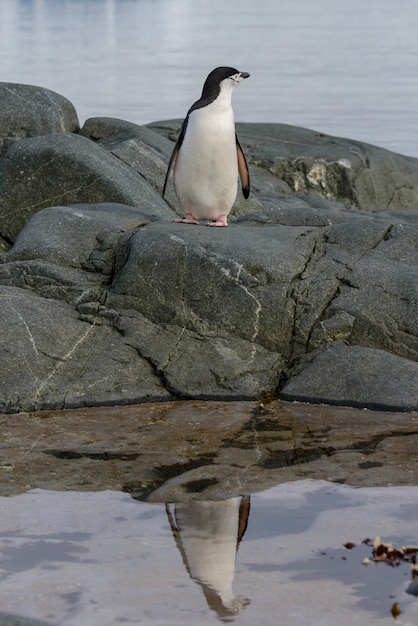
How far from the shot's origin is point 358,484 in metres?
5.41

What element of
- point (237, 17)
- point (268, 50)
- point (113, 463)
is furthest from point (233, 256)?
point (237, 17)

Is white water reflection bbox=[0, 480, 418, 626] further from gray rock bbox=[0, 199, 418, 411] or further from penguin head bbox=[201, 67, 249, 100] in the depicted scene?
penguin head bbox=[201, 67, 249, 100]

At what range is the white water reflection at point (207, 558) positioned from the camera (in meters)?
4.00

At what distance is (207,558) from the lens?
4469mm

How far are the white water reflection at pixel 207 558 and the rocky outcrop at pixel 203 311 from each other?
169cm

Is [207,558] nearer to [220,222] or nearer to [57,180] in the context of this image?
[220,222]

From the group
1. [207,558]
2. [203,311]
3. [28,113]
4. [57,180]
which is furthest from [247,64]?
[207,558]

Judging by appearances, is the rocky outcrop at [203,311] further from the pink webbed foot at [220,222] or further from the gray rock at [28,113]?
the gray rock at [28,113]

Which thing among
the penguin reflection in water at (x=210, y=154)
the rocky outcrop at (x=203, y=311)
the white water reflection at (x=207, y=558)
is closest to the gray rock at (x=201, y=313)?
the rocky outcrop at (x=203, y=311)

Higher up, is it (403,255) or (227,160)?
(227,160)

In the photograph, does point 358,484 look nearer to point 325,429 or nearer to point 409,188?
point 325,429

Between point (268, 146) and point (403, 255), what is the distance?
26.9ft

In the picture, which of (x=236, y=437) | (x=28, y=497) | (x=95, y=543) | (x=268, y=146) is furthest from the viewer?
(x=268, y=146)

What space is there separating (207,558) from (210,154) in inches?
173
